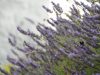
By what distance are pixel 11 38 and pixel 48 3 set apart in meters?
1.39

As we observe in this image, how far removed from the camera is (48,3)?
8.42 m

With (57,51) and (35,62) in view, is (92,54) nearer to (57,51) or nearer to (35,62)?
(57,51)

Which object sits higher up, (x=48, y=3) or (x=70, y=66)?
(x=48, y=3)

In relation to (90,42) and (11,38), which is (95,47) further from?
(11,38)

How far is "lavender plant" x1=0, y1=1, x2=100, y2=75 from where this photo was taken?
19.9 ft

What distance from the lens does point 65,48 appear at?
21.7 feet

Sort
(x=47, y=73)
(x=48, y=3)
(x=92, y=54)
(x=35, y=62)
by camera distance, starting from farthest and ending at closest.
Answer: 1. (x=48, y=3)
2. (x=35, y=62)
3. (x=47, y=73)
4. (x=92, y=54)

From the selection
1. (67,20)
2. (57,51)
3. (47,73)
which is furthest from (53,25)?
(47,73)

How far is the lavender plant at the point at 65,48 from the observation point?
239 inches

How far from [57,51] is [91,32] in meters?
0.80

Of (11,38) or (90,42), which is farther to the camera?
(11,38)

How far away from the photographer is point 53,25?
736cm

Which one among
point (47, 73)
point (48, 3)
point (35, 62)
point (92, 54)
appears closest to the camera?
point (92, 54)

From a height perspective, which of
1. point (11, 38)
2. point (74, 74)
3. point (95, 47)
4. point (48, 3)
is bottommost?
point (74, 74)
